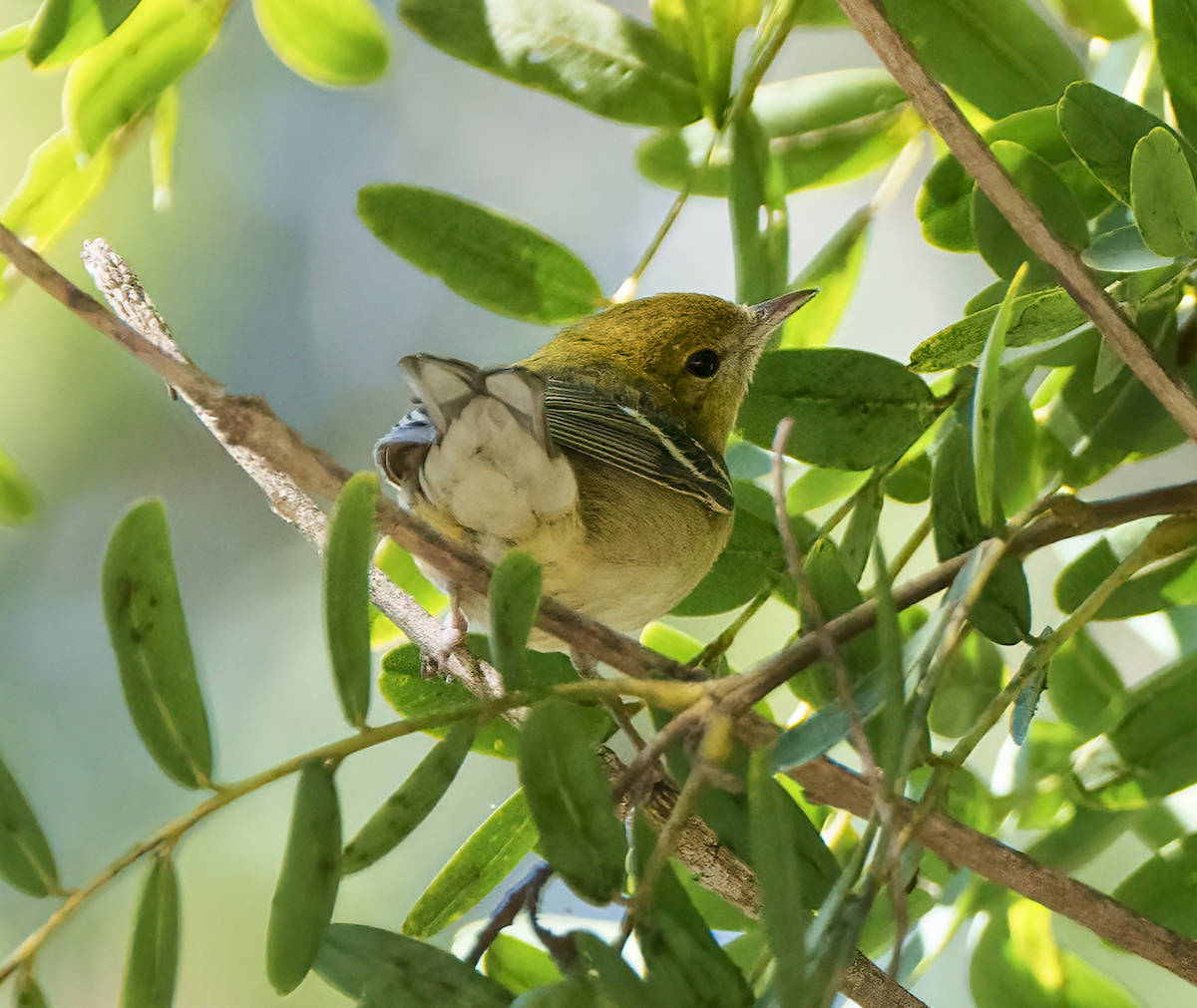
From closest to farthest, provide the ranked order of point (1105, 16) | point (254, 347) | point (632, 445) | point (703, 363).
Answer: point (1105, 16), point (632, 445), point (703, 363), point (254, 347)

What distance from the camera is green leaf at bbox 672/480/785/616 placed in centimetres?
110

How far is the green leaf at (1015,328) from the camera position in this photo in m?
0.76

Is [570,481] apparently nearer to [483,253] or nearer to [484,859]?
[483,253]

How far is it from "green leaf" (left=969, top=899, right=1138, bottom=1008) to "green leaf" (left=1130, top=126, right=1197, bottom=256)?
48cm

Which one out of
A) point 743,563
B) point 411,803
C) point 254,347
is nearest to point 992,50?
point 743,563

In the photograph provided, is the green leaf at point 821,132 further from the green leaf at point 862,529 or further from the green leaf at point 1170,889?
the green leaf at point 1170,889

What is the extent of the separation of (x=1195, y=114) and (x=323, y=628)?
648 millimetres

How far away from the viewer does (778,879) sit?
1.73 feet

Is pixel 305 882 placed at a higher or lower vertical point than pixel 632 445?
A: lower

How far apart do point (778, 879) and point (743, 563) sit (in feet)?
1.96

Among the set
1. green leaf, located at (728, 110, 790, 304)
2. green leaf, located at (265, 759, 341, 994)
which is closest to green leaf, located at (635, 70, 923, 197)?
green leaf, located at (728, 110, 790, 304)

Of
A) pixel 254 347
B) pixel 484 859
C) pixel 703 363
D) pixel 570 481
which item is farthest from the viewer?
pixel 254 347

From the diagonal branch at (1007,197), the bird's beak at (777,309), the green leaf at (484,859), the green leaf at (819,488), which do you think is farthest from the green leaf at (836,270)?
the green leaf at (484,859)

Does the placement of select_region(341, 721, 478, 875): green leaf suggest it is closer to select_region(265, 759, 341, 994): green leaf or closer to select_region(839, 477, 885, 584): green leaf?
select_region(265, 759, 341, 994): green leaf
